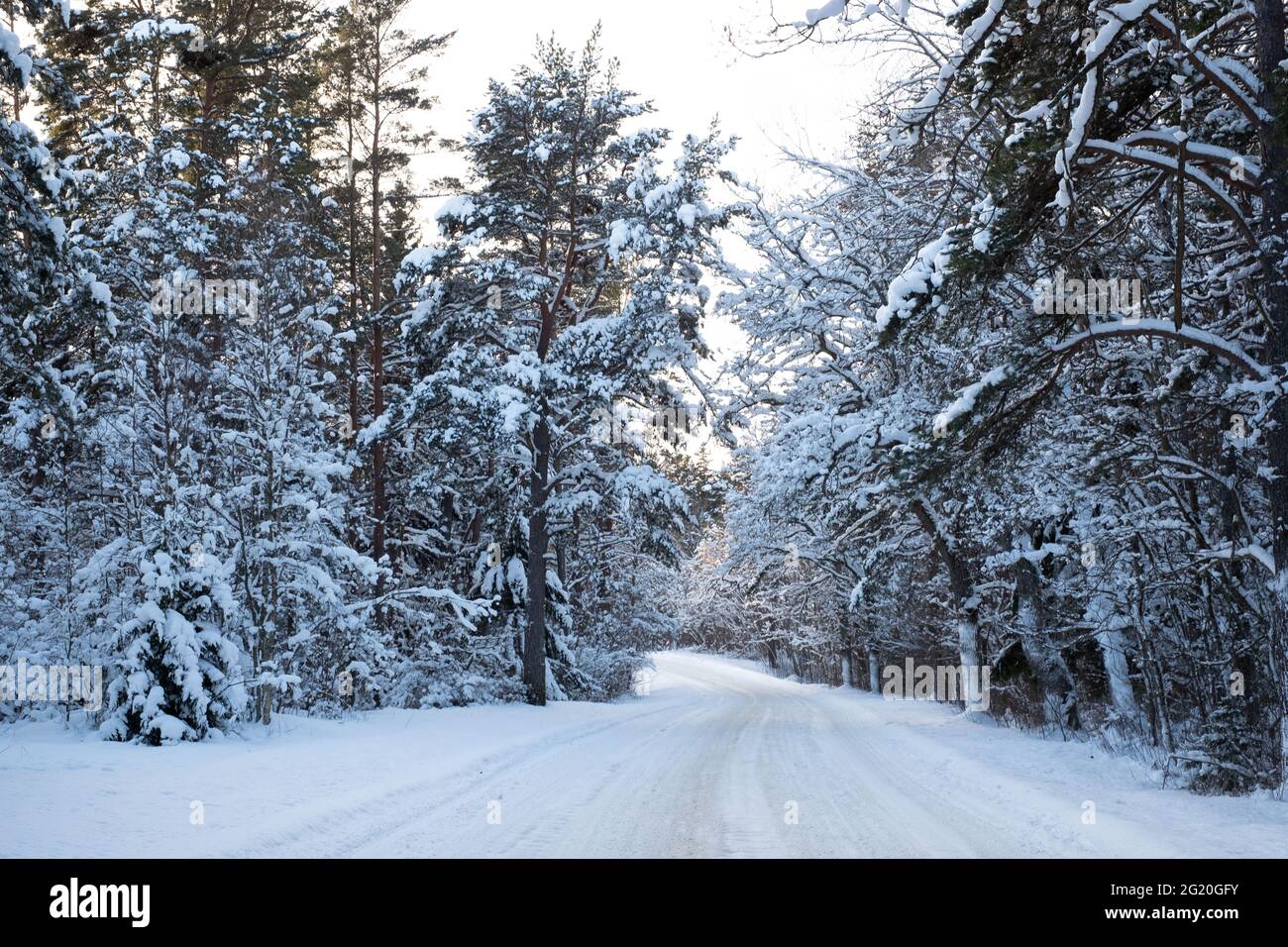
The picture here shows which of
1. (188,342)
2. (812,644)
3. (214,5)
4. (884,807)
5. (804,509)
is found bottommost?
(812,644)

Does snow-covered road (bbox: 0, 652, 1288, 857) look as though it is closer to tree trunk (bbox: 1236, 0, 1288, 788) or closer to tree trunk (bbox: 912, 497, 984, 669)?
tree trunk (bbox: 1236, 0, 1288, 788)

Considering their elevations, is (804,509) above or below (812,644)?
above

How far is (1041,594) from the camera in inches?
635

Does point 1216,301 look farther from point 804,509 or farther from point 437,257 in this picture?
point 437,257

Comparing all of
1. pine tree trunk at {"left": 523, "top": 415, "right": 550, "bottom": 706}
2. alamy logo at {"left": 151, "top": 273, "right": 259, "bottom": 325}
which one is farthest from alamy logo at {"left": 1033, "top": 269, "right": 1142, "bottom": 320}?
pine tree trunk at {"left": 523, "top": 415, "right": 550, "bottom": 706}

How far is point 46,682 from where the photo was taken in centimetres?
1311

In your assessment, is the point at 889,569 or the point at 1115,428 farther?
the point at 889,569

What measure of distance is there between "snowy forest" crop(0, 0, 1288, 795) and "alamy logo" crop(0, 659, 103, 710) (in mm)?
147

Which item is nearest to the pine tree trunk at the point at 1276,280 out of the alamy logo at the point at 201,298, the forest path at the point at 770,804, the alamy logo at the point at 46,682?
the forest path at the point at 770,804

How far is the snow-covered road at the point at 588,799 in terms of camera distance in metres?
6.50

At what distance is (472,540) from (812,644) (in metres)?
24.4

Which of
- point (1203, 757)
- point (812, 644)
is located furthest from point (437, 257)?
point (812, 644)

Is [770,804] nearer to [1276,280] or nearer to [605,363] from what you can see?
[1276,280]

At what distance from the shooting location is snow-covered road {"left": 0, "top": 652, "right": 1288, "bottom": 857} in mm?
6500
